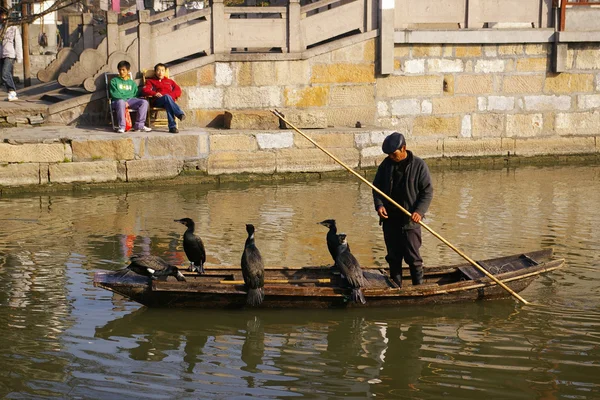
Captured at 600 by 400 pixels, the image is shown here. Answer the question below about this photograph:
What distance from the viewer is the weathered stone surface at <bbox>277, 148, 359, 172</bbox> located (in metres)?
16.4

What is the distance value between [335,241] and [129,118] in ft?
24.2

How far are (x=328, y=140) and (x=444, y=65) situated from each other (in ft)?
9.83

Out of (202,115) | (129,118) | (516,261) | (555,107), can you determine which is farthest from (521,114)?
(516,261)

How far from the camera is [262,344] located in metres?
8.23

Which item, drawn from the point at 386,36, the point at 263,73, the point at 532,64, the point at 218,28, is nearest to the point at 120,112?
the point at 218,28

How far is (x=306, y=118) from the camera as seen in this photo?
16516 mm

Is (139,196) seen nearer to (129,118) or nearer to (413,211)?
(129,118)

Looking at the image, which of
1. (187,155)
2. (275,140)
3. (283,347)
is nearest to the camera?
(283,347)

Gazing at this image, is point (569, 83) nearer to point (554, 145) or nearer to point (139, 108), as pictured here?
point (554, 145)

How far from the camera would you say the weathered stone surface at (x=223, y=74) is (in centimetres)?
1666

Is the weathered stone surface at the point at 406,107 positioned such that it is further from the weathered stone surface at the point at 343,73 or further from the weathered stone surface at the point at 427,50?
the weathered stone surface at the point at 427,50

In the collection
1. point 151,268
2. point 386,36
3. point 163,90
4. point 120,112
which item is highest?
point 386,36

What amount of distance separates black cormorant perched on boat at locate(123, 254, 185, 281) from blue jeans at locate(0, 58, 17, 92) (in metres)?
Result: 10.5

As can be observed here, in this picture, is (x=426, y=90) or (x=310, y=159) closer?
(x=310, y=159)
